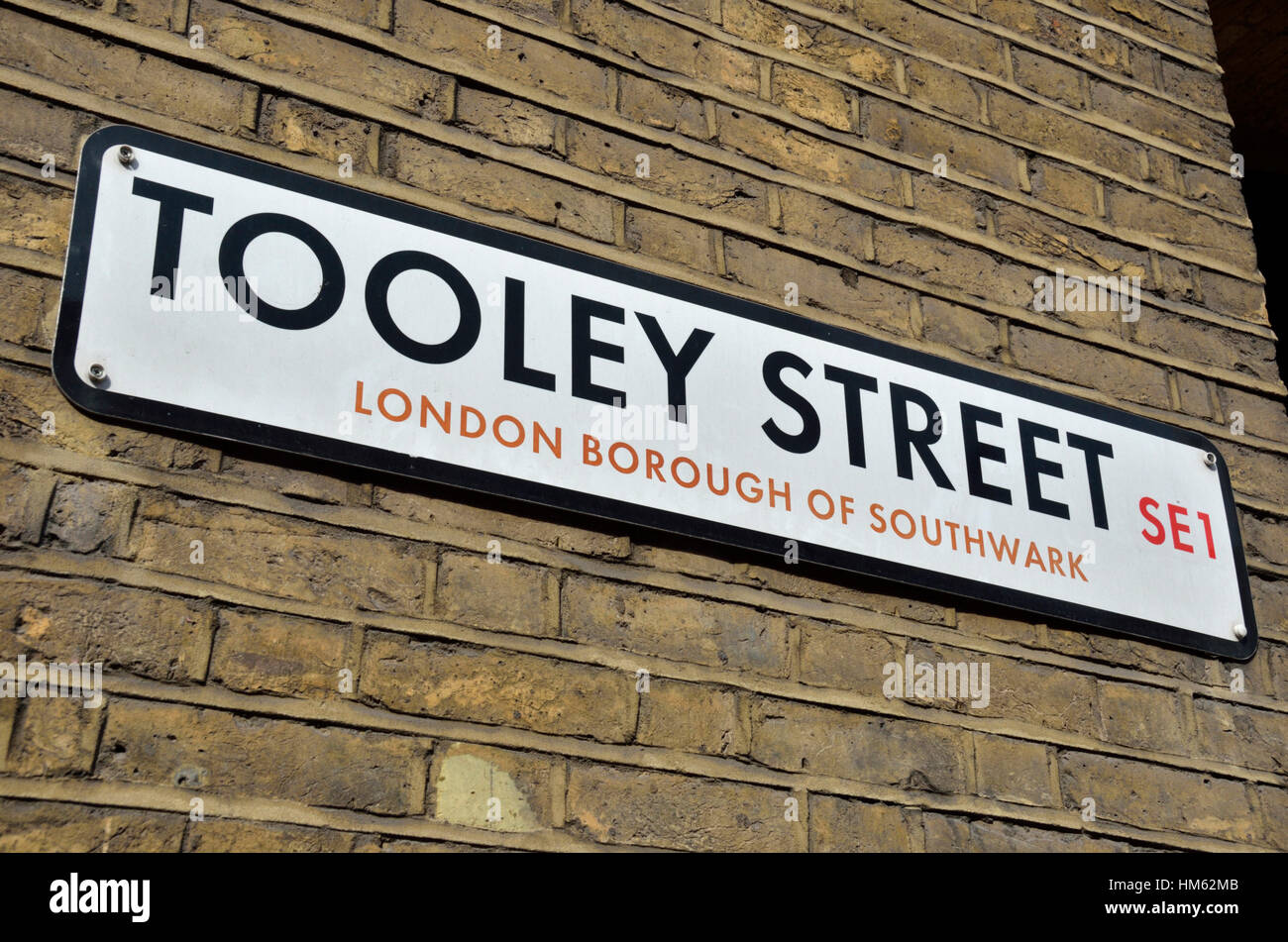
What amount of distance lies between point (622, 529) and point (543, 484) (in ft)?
0.46

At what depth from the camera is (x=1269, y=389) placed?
268cm

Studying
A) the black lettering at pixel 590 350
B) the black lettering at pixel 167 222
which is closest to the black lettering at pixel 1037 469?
the black lettering at pixel 590 350

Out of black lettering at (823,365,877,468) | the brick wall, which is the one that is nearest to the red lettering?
the brick wall

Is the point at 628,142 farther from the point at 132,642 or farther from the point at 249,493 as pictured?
the point at 132,642

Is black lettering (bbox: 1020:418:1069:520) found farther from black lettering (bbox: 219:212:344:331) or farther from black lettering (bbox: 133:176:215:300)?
black lettering (bbox: 133:176:215:300)

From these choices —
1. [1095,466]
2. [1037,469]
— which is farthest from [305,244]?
[1095,466]

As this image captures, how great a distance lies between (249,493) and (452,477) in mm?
265

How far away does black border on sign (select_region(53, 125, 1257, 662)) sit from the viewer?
1.69 metres

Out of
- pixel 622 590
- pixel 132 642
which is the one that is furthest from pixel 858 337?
pixel 132 642

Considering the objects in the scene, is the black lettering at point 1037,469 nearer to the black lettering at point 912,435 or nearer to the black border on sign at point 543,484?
the black border on sign at point 543,484

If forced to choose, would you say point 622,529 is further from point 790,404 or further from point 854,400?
point 854,400

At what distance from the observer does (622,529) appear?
1934 mm

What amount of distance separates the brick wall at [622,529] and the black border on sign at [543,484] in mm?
30
